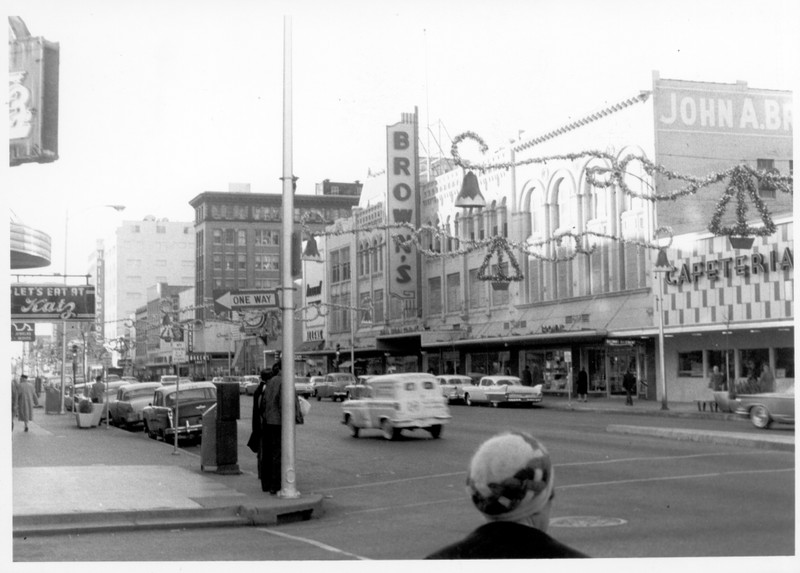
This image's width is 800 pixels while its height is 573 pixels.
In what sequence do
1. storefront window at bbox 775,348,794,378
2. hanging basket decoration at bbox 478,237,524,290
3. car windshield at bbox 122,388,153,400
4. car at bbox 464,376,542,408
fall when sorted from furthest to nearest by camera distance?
car at bbox 464,376,542,408 → car windshield at bbox 122,388,153,400 → storefront window at bbox 775,348,794,378 → hanging basket decoration at bbox 478,237,524,290

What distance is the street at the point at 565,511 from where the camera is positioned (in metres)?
9.40

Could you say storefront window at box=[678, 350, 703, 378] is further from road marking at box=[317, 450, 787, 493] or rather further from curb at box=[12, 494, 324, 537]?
curb at box=[12, 494, 324, 537]

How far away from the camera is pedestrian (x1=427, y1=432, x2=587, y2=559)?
11.4 feet

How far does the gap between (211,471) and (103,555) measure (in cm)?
600

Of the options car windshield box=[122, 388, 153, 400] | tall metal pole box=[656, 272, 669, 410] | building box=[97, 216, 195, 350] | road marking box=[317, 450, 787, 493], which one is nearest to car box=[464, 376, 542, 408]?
tall metal pole box=[656, 272, 669, 410]

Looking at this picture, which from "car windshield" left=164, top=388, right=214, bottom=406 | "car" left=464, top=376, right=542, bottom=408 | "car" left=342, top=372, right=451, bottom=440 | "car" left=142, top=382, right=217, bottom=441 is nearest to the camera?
"car" left=342, top=372, right=451, bottom=440

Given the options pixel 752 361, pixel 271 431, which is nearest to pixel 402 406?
pixel 271 431

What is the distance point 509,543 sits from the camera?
345cm

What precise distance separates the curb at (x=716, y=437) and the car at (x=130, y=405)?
14.1 m

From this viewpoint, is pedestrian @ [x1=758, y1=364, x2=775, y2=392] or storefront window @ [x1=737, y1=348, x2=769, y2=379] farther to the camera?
storefront window @ [x1=737, y1=348, x2=769, y2=379]

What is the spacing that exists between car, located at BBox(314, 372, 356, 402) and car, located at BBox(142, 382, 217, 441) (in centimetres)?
1178

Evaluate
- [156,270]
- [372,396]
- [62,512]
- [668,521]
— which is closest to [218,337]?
[372,396]

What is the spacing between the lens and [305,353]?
37344mm

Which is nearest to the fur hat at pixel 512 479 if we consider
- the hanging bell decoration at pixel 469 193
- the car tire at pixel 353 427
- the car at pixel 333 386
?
the hanging bell decoration at pixel 469 193
